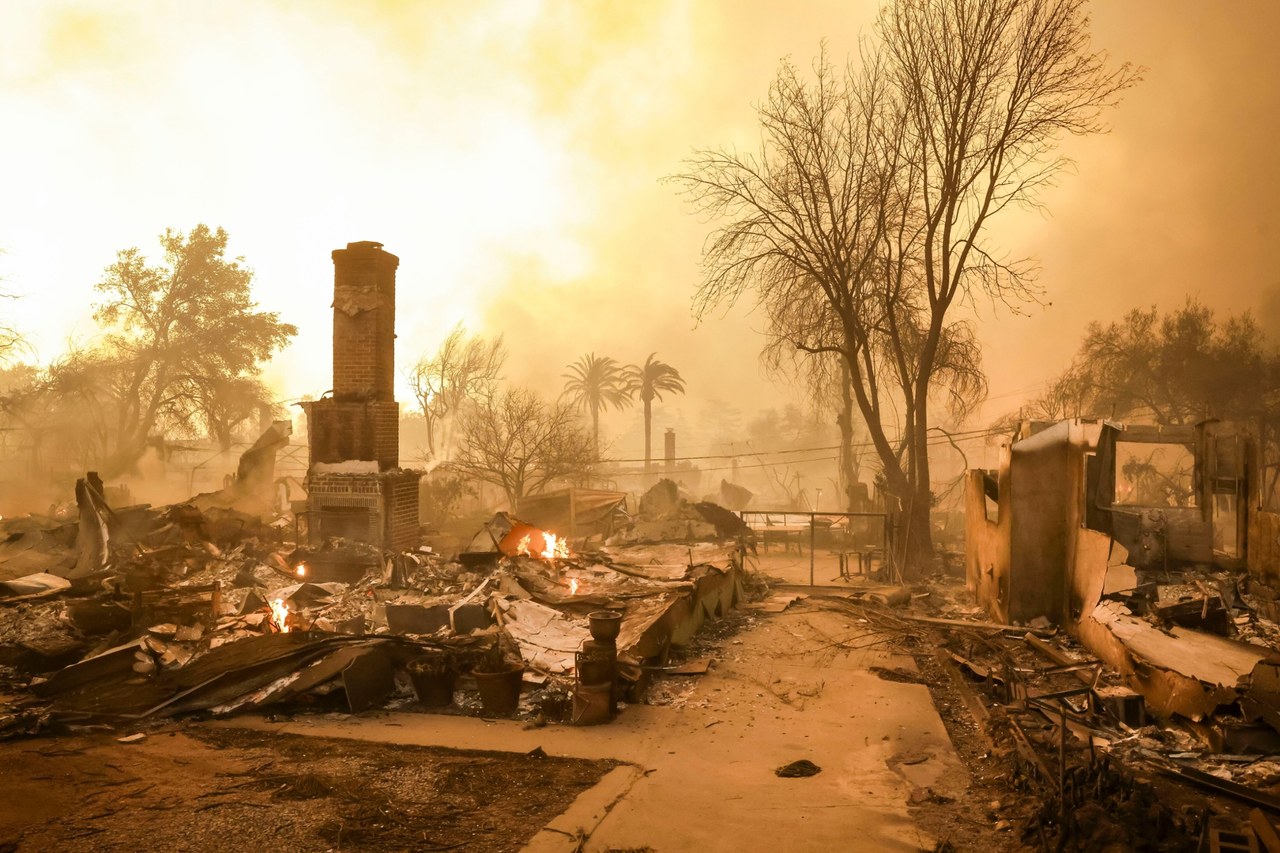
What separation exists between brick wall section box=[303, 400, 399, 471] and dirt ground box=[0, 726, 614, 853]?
7431 mm

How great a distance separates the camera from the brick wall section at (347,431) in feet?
45.6

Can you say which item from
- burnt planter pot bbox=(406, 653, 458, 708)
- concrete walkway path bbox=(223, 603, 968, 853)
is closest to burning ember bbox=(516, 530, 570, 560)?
concrete walkway path bbox=(223, 603, 968, 853)

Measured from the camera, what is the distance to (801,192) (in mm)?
18359

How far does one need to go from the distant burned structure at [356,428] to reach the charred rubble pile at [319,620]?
1.61 ft

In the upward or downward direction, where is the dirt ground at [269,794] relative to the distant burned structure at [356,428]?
downward

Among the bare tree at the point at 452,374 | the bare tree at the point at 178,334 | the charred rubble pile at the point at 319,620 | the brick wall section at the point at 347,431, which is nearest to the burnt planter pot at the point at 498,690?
the charred rubble pile at the point at 319,620

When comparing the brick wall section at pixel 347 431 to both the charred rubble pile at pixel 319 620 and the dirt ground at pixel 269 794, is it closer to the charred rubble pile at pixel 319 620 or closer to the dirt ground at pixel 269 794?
the charred rubble pile at pixel 319 620

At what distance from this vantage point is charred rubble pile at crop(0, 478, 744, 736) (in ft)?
24.9

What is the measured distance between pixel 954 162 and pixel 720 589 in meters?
11.0

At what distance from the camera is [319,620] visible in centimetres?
1037

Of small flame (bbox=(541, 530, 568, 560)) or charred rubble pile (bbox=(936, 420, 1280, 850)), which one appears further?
small flame (bbox=(541, 530, 568, 560))

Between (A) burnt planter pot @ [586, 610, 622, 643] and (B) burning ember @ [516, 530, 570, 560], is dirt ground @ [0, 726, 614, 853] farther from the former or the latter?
(B) burning ember @ [516, 530, 570, 560]

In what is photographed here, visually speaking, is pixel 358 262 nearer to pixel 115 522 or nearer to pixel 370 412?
pixel 370 412

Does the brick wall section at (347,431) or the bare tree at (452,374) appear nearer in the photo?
the brick wall section at (347,431)
